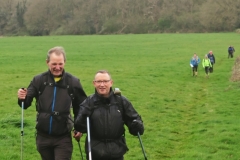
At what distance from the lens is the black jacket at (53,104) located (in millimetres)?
6258

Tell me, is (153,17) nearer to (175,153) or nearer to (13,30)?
(13,30)

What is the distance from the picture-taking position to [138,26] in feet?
418

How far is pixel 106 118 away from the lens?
228 inches

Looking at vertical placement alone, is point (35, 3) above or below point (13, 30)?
above

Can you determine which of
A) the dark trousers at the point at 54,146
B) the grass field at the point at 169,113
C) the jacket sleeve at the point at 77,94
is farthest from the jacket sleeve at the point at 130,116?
the grass field at the point at 169,113

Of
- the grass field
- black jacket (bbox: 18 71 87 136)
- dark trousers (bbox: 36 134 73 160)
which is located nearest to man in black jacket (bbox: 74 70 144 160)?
black jacket (bbox: 18 71 87 136)

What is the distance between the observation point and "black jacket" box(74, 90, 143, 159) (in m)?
5.81

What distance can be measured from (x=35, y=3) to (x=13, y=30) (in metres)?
11.9

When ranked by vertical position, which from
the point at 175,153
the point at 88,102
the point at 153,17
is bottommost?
the point at 175,153

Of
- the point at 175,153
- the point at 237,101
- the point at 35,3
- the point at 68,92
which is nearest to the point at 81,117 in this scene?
the point at 68,92

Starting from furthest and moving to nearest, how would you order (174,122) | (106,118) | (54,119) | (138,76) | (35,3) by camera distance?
(35,3)
(138,76)
(174,122)
(54,119)
(106,118)

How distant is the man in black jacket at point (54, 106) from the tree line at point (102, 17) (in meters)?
112

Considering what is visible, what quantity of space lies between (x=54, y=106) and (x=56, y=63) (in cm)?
65

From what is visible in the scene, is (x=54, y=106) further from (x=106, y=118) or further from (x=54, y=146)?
(x=106, y=118)
